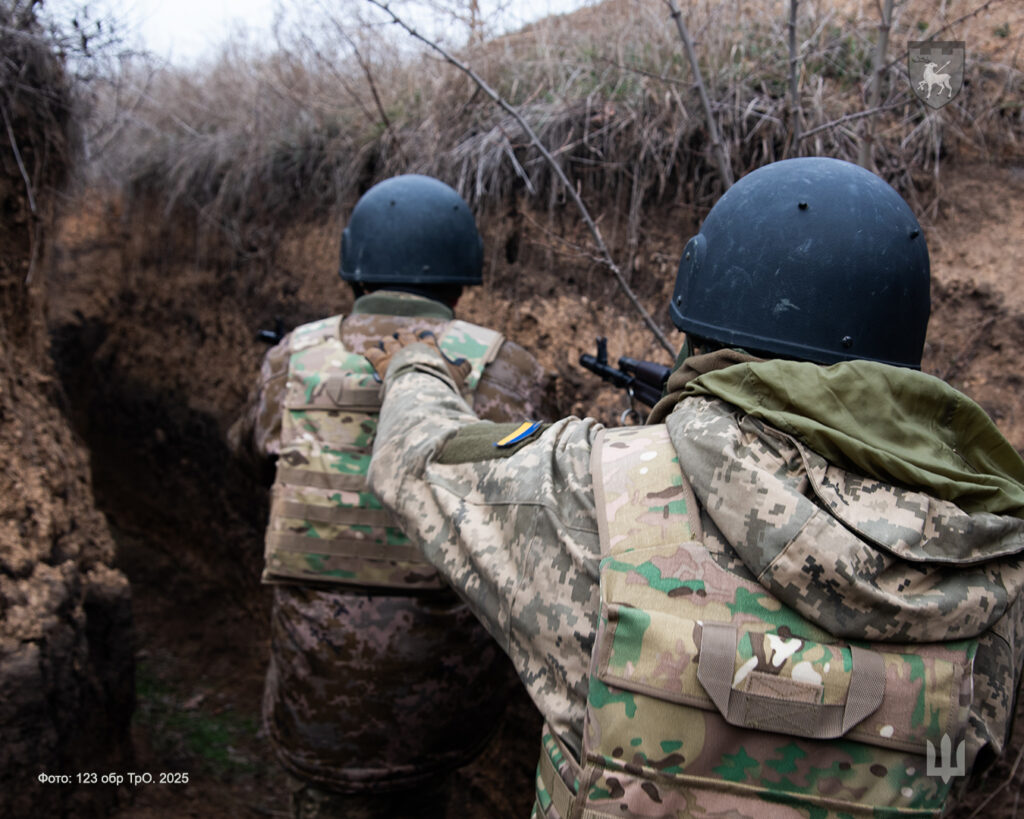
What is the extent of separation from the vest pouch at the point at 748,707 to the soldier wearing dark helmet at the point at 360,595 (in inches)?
53.5

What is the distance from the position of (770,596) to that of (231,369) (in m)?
4.45

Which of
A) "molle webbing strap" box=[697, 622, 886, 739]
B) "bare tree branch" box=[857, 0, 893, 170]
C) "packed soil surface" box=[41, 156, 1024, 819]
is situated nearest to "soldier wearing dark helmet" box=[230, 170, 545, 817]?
"packed soil surface" box=[41, 156, 1024, 819]

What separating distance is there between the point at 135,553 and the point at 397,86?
3.73 meters

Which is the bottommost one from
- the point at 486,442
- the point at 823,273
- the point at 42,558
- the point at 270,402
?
the point at 42,558

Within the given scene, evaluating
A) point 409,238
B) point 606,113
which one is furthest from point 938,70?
Answer: point 409,238

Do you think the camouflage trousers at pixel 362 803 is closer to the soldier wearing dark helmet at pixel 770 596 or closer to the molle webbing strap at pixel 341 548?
the molle webbing strap at pixel 341 548

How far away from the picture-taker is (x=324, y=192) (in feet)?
14.5

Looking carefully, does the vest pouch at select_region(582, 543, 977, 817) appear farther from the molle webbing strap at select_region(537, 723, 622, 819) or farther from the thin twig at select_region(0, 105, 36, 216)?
the thin twig at select_region(0, 105, 36, 216)

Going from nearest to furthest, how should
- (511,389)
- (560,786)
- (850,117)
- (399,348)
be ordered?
(560,786) → (399,348) → (850,117) → (511,389)

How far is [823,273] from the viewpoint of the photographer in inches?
55.4

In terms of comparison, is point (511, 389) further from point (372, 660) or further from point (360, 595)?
point (372, 660)

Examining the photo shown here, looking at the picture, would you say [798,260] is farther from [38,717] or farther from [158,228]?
[158,228]

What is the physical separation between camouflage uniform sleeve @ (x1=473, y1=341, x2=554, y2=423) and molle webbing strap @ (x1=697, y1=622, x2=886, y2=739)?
4.77ft

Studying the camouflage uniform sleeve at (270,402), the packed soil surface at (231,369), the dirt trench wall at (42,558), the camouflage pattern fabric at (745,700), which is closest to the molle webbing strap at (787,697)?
the camouflage pattern fabric at (745,700)
